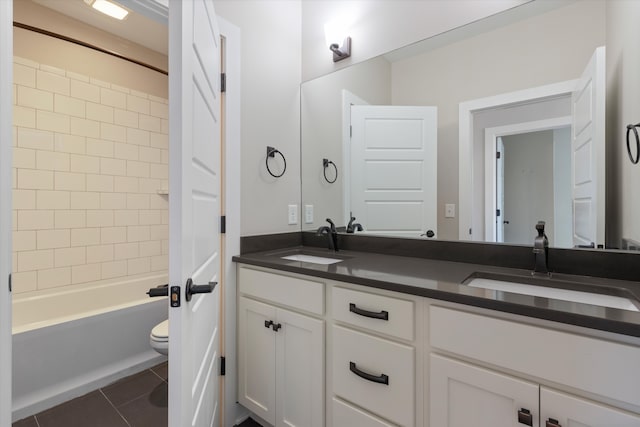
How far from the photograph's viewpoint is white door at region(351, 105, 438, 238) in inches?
65.4

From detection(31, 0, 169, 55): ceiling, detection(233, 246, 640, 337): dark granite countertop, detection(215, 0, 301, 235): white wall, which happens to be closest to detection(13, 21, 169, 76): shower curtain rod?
detection(31, 0, 169, 55): ceiling

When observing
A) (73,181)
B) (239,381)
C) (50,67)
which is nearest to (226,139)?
(239,381)

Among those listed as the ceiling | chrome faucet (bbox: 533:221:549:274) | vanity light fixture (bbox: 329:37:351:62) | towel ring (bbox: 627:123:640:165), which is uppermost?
the ceiling

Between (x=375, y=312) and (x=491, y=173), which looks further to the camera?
(x=491, y=173)

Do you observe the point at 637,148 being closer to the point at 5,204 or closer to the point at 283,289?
the point at 283,289

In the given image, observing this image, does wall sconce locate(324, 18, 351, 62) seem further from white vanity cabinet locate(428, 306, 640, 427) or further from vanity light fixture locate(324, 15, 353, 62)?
white vanity cabinet locate(428, 306, 640, 427)

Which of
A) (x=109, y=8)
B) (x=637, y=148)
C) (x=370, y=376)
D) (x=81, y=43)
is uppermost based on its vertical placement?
(x=109, y=8)

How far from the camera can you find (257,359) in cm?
157

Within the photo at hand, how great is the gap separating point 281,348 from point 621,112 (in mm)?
1685

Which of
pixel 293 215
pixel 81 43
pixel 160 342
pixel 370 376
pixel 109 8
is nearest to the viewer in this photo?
pixel 370 376

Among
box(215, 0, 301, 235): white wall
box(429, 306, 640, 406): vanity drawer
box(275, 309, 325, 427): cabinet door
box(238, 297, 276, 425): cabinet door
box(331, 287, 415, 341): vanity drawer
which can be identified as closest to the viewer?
box(429, 306, 640, 406): vanity drawer

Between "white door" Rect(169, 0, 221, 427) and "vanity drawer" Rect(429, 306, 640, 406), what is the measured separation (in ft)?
2.54

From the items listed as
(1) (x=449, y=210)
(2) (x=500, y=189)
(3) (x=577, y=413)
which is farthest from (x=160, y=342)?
(2) (x=500, y=189)

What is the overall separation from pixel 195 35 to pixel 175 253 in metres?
0.71
